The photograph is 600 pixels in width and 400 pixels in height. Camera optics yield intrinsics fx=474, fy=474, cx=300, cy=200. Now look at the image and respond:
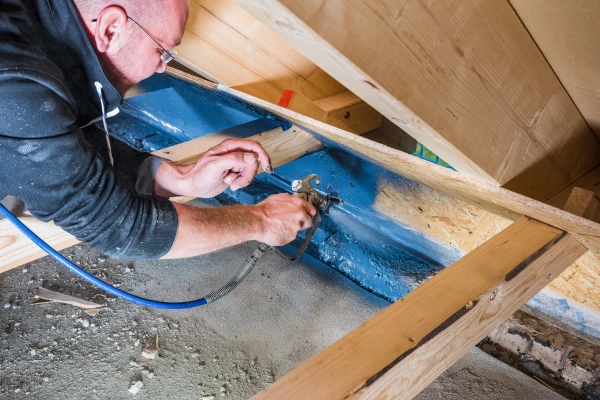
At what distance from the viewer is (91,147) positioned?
1.07 metres

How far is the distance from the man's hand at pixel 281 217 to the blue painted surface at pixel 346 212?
0.47 meters

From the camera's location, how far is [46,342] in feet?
5.54

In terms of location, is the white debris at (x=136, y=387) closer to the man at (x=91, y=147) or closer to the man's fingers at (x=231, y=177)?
the man at (x=91, y=147)

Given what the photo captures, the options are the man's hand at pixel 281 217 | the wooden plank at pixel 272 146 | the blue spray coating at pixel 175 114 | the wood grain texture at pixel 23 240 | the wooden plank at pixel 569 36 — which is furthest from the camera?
the blue spray coating at pixel 175 114

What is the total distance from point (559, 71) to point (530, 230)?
352 millimetres

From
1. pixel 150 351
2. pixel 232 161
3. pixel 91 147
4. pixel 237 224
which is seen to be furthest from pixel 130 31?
pixel 150 351

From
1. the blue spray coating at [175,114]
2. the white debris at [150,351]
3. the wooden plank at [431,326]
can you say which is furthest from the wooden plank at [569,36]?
the white debris at [150,351]

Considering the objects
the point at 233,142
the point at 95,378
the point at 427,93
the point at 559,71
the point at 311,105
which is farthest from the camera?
the point at 311,105

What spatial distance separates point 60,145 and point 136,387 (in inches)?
35.5

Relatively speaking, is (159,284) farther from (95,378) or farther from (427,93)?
(427,93)

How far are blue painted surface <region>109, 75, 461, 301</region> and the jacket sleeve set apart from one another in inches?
26.9

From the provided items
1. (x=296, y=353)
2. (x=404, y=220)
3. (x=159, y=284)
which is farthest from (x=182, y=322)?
(x=404, y=220)

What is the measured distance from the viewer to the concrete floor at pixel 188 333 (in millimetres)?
1543

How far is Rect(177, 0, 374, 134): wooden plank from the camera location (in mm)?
1679
